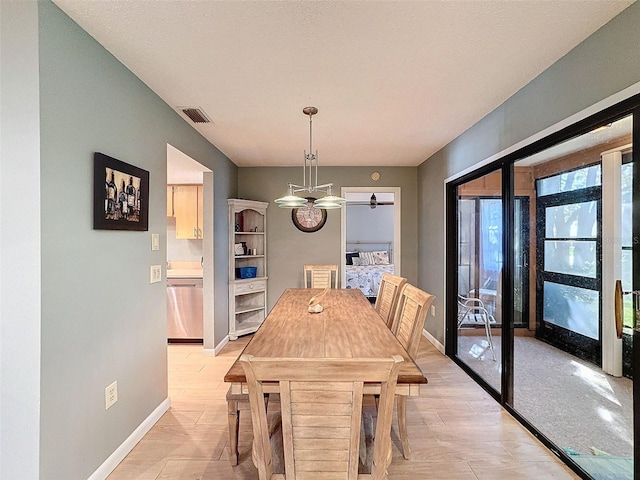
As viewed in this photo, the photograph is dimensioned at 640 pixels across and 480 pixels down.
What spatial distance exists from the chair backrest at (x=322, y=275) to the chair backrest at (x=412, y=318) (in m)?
1.97

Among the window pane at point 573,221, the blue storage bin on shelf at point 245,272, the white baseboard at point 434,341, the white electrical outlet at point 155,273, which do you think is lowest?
the white baseboard at point 434,341

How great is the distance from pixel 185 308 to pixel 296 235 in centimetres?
180

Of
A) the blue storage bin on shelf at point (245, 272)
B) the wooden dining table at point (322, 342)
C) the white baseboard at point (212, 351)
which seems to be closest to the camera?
the wooden dining table at point (322, 342)

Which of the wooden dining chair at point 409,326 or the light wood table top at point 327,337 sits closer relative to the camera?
the light wood table top at point 327,337

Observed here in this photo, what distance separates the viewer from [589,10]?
5.04ft

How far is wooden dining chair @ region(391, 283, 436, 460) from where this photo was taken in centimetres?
191

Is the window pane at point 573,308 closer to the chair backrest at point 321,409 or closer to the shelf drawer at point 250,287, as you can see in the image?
the chair backrest at point 321,409

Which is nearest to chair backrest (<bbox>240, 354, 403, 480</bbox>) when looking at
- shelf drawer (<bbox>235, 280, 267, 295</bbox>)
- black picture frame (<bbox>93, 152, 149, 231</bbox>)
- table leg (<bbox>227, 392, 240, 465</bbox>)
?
table leg (<bbox>227, 392, 240, 465</bbox>)

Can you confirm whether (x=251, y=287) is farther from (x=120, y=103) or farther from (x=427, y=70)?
(x=427, y=70)

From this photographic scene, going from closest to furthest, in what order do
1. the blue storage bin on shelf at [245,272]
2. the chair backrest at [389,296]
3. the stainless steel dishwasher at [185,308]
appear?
the chair backrest at [389,296], the stainless steel dishwasher at [185,308], the blue storage bin on shelf at [245,272]

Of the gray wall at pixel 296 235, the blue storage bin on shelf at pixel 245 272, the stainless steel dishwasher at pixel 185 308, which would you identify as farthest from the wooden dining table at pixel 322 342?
the gray wall at pixel 296 235

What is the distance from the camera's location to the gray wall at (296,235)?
16.0 ft

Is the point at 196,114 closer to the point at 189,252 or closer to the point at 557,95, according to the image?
the point at 557,95

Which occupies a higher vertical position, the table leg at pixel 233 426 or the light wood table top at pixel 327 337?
the light wood table top at pixel 327 337
